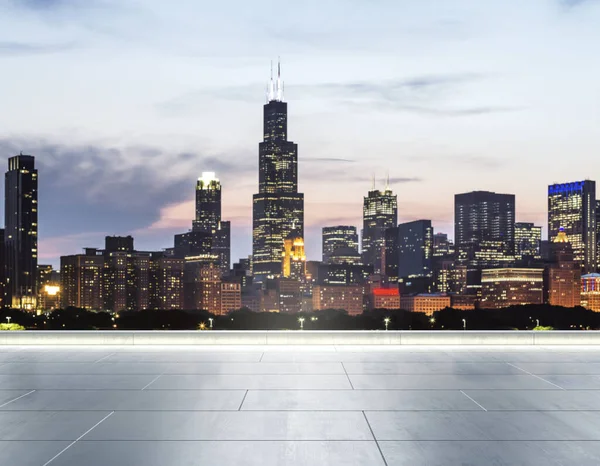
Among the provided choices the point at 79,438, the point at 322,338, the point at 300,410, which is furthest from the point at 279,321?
the point at 79,438

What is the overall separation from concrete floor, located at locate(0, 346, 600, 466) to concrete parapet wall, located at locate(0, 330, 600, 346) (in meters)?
2.15

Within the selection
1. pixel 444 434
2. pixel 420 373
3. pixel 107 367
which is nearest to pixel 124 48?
pixel 107 367

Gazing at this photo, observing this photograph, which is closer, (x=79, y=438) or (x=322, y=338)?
(x=79, y=438)

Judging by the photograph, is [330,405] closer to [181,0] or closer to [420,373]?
[420,373]

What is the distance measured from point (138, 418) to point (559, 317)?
130 meters

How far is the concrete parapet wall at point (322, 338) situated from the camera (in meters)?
15.6

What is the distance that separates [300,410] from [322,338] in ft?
25.4

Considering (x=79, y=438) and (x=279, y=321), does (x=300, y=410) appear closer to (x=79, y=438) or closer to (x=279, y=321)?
(x=79, y=438)

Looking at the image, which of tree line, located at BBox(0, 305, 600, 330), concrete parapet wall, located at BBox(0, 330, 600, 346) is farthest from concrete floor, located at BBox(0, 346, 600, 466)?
tree line, located at BBox(0, 305, 600, 330)

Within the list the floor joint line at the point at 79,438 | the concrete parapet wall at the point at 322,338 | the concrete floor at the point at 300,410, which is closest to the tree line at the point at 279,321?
the concrete parapet wall at the point at 322,338

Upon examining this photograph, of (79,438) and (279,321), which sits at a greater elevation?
(79,438)

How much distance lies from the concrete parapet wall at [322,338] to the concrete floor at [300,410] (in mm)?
2151

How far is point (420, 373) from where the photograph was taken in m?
11.2

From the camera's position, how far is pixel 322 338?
1575cm
